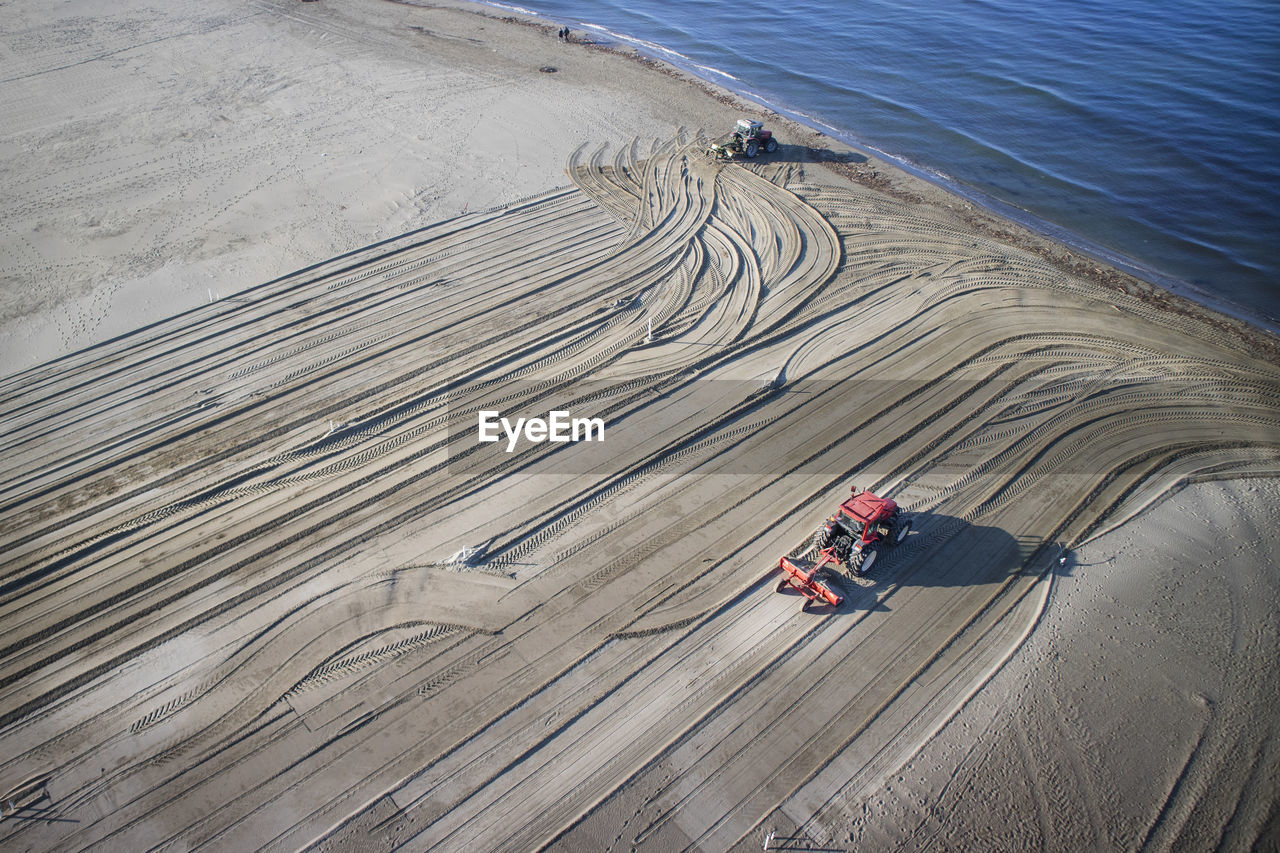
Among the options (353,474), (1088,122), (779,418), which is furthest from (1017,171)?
(353,474)

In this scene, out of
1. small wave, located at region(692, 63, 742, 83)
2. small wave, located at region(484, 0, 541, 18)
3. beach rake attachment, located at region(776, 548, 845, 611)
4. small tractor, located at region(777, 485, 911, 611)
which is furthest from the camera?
small wave, located at region(484, 0, 541, 18)

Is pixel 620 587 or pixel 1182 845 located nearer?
pixel 1182 845

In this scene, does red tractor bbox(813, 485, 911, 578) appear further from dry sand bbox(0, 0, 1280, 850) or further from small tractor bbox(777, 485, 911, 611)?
dry sand bbox(0, 0, 1280, 850)

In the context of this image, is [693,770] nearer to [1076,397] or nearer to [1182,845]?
[1182,845]

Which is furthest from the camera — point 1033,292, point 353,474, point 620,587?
point 1033,292

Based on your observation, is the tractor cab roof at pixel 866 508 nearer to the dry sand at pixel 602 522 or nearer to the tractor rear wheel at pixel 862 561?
the tractor rear wheel at pixel 862 561

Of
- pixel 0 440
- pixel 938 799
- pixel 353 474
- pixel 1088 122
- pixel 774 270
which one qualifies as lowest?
pixel 0 440

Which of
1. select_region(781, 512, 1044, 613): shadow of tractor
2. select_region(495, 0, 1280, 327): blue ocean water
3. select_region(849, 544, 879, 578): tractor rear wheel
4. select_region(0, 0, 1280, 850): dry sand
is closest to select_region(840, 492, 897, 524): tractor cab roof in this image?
select_region(849, 544, 879, 578): tractor rear wheel

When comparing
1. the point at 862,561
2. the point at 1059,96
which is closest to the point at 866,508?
the point at 862,561
